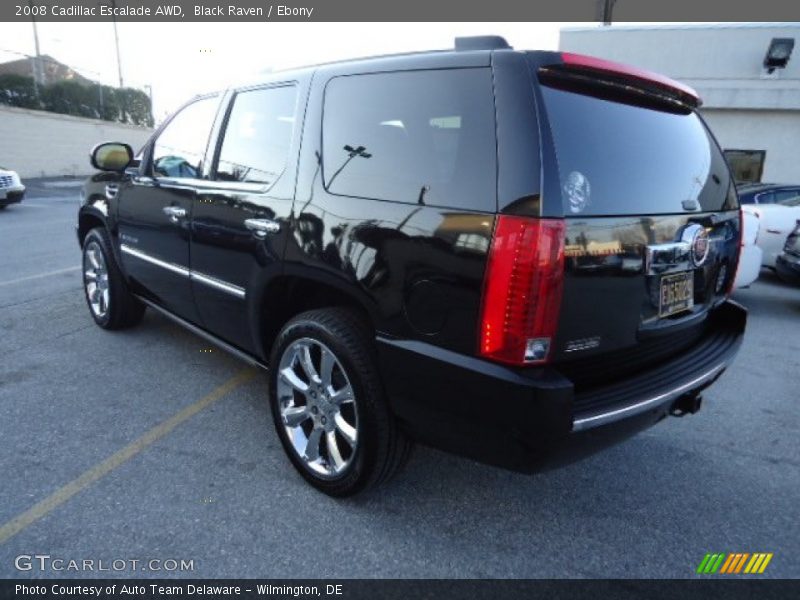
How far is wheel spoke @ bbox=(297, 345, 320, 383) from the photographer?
8.39ft

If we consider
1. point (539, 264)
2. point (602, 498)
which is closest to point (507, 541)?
point (602, 498)

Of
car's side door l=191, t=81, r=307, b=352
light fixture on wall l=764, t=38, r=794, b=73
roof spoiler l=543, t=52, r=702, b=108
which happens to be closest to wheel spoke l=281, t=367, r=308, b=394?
car's side door l=191, t=81, r=307, b=352

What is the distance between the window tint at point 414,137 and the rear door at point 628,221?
0.75ft

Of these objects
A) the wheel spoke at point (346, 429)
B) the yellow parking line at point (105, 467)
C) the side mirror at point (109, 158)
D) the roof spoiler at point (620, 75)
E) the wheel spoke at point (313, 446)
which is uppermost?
the roof spoiler at point (620, 75)

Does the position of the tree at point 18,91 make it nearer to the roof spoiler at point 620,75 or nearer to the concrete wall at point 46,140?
the concrete wall at point 46,140

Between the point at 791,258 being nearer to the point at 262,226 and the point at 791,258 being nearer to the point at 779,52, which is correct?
the point at 262,226

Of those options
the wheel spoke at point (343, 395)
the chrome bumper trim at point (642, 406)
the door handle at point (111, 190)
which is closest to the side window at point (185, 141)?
the door handle at point (111, 190)

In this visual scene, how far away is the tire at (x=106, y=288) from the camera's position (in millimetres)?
4398

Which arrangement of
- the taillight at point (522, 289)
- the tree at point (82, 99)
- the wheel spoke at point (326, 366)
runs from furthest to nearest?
the tree at point (82, 99) < the wheel spoke at point (326, 366) < the taillight at point (522, 289)

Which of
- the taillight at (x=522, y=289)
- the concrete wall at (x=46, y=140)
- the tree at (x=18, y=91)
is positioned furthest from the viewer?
the tree at (x=18, y=91)

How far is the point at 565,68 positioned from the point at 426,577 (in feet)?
6.38

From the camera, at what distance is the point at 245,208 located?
9.34ft

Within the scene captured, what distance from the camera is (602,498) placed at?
2627 millimetres

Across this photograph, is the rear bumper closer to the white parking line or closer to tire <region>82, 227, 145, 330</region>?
tire <region>82, 227, 145, 330</region>
